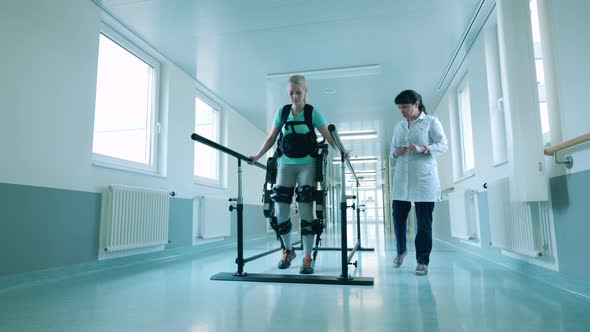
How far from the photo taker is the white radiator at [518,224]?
2.20 metres

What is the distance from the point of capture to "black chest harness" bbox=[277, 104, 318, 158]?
2283 mm

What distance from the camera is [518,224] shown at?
97.6 inches

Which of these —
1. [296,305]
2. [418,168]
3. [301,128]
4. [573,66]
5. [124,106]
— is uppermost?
[124,106]

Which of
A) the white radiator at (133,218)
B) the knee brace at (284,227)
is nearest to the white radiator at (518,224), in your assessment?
the knee brace at (284,227)

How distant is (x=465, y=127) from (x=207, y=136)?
373 cm

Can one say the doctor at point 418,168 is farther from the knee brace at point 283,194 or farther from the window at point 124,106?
the window at point 124,106

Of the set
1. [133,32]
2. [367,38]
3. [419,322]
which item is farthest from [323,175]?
[133,32]

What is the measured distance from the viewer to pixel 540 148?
201cm

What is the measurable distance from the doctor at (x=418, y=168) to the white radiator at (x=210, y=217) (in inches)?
104

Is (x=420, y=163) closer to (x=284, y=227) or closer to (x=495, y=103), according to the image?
(x=284, y=227)

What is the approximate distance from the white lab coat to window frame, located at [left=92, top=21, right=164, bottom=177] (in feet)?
8.07

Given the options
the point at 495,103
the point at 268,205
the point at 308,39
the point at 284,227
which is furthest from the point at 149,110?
the point at 495,103

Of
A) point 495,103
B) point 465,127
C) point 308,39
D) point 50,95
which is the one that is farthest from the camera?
point 465,127

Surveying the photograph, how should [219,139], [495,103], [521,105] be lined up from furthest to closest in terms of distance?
[219,139] < [495,103] < [521,105]
